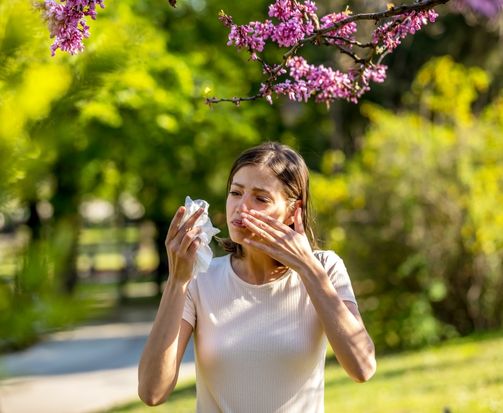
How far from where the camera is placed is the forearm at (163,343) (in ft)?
7.52

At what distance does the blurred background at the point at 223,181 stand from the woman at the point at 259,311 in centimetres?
31

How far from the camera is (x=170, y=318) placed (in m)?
2.29

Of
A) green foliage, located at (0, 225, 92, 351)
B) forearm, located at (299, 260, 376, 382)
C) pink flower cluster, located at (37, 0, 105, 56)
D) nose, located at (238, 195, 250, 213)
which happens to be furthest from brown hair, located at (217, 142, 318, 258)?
green foliage, located at (0, 225, 92, 351)

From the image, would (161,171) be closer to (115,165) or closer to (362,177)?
(115,165)

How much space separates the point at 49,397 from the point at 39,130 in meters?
11.0

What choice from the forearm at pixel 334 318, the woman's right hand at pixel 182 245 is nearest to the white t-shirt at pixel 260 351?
the forearm at pixel 334 318

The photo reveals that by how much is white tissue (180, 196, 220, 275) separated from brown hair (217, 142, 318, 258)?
0.24 metres

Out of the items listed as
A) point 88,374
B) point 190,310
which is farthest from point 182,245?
point 88,374

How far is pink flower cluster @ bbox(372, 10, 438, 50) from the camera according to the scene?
3.06 metres

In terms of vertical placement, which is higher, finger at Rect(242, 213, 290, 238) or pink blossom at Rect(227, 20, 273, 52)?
pink blossom at Rect(227, 20, 273, 52)

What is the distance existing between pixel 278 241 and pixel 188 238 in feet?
0.76

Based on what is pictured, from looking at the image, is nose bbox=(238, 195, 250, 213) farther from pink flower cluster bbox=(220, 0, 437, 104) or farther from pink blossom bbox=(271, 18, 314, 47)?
pink blossom bbox=(271, 18, 314, 47)

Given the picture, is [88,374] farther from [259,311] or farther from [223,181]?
[259,311]

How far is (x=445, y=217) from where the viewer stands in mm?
11562
